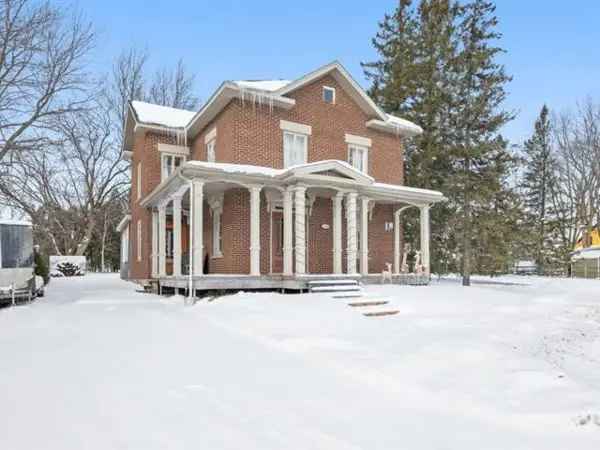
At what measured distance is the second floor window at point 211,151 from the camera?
55.0 ft

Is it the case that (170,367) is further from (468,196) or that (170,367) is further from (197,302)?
(468,196)

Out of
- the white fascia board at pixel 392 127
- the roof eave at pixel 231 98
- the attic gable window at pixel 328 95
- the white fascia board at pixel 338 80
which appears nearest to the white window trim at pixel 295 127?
the roof eave at pixel 231 98

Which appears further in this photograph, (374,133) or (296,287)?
(374,133)

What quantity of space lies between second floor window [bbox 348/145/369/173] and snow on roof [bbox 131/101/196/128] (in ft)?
22.6

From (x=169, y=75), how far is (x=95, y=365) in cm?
3581

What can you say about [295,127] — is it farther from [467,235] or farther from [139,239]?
[467,235]

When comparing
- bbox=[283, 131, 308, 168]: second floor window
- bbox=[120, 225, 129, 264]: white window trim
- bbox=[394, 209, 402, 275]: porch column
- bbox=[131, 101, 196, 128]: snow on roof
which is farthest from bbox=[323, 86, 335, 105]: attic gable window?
bbox=[120, 225, 129, 264]: white window trim

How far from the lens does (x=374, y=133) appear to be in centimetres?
1842

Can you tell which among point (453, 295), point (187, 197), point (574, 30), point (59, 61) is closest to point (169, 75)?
point (59, 61)

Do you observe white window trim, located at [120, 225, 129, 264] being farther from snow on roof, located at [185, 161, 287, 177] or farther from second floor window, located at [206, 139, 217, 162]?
snow on roof, located at [185, 161, 287, 177]

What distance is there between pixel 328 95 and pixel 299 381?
1334 cm

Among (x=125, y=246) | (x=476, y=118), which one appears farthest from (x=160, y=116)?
(x=476, y=118)

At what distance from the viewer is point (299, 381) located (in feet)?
17.7

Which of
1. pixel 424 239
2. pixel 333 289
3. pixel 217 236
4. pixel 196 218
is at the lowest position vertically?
pixel 333 289
